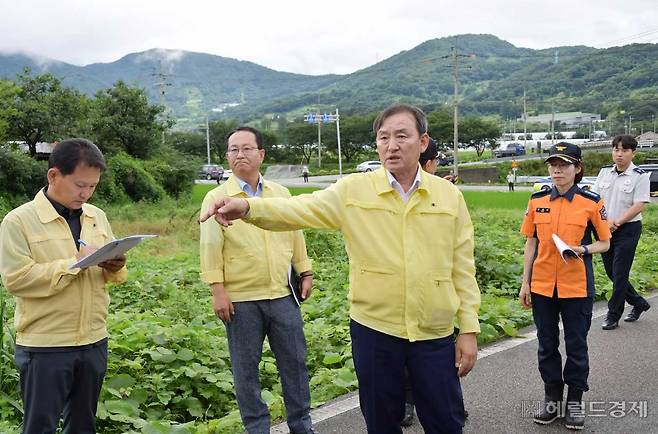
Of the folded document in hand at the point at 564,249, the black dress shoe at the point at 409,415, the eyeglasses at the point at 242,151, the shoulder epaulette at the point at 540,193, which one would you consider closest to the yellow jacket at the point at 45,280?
the eyeglasses at the point at 242,151

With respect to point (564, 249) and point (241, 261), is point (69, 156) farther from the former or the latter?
point (564, 249)

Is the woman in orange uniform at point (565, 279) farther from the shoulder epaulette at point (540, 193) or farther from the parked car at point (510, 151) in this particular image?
the parked car at point (510, 151)

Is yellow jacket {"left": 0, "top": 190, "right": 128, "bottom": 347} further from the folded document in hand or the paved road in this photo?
the folded document in hand

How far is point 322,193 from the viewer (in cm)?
283

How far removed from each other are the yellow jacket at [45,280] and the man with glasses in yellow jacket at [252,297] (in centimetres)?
78

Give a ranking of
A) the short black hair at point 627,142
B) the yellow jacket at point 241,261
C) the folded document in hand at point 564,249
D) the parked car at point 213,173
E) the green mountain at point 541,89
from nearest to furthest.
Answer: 1. the yellow jacket at point 241,261
2. the folded document in hand at point 564,249
3. the short black hair at point 627,142
4. the parked car at point 213,173
5. the green mountain at point 541,89

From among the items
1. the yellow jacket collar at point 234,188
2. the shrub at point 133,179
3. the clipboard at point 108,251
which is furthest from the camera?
the shrub at point 133,179

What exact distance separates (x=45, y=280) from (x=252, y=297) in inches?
47.0

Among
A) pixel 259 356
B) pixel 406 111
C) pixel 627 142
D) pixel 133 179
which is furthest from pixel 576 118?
pixel 406 111

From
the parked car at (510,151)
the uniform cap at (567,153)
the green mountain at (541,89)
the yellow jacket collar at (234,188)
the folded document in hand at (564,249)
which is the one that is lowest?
the parked car at (510,151)

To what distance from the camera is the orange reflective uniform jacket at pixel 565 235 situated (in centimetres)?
411

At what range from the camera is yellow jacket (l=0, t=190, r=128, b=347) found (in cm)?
280

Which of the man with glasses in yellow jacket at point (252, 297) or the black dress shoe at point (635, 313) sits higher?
the man with glasses in yellow jacket at point (252, 297)

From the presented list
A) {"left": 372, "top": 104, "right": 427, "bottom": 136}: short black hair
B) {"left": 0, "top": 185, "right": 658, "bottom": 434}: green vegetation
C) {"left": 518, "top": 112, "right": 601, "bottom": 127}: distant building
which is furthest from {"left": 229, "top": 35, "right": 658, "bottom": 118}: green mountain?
{"left": 372, "top": 104, "right": 427, "bottom": 136}: short black hair
